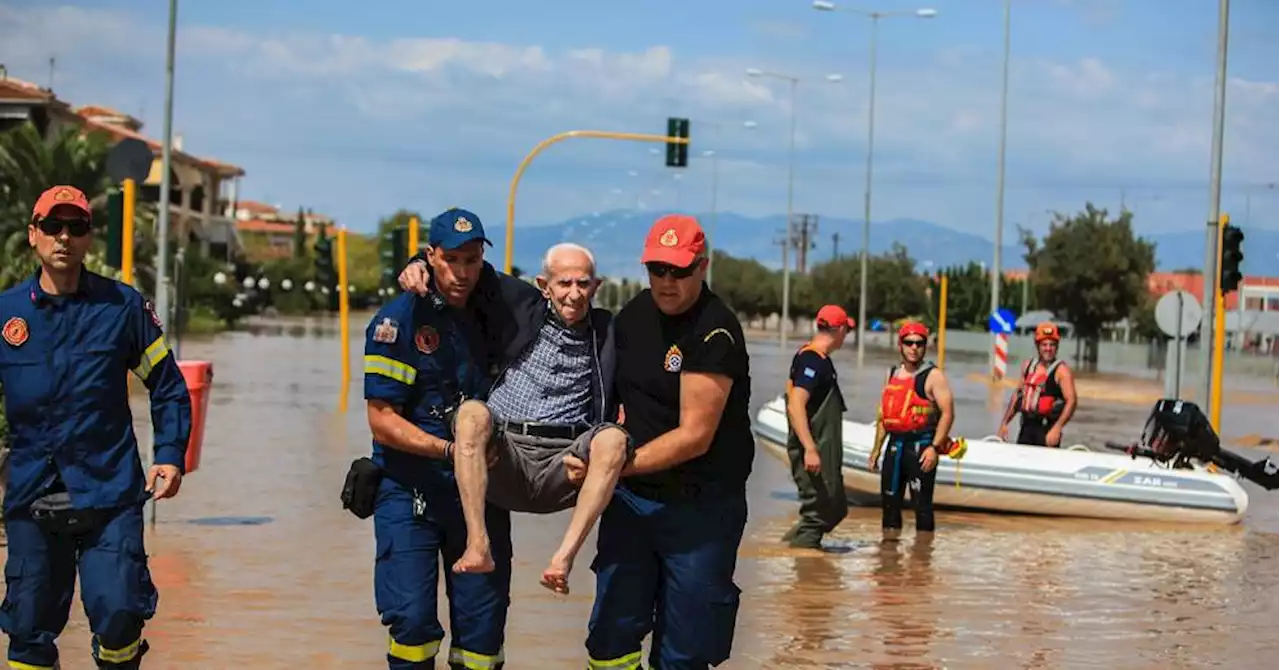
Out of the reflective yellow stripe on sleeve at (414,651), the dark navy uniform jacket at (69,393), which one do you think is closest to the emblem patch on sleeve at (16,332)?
the dark navy uniform jacket at (69,393)

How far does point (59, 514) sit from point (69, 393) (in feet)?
1.19

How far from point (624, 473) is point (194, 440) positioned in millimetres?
7295

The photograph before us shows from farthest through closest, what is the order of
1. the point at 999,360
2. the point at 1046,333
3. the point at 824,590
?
1. the point at 999,360
2. the point at 1046,333
3. the point at 824,590

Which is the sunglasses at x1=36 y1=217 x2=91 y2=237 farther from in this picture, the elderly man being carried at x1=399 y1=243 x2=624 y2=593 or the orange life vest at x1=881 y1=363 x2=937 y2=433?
the orange life vest at x1=881 y1=363 x2=937 y2=433

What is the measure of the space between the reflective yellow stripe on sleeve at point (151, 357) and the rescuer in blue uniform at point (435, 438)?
0.65m

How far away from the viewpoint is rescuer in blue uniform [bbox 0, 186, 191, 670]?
6.01 metres

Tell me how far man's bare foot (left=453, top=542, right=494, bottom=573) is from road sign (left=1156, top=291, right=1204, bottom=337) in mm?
18361

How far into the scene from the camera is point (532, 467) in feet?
19.5

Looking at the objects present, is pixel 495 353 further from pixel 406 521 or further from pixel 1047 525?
pixel 1047 525

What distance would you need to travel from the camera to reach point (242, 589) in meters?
10.4

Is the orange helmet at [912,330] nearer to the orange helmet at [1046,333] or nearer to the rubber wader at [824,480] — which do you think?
the rubber wader at [824,480]

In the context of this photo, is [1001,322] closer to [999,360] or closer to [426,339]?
[999,360]

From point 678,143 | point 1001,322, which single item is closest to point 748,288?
point 1001,322

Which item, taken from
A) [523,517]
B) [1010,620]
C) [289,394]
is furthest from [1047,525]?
[289,394]
